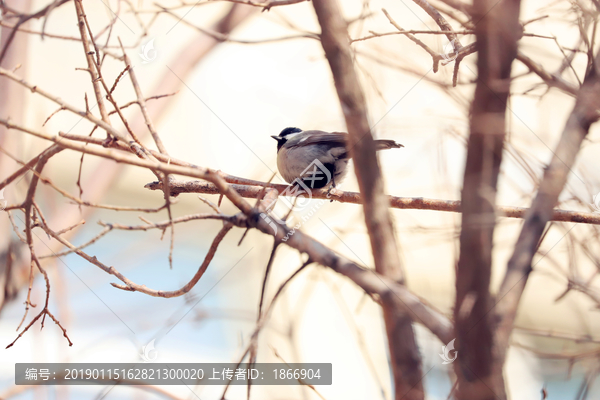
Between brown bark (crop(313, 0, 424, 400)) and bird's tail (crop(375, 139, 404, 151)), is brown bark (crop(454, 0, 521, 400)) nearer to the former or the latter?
brown bark (crop(313, 0, 424, 400))

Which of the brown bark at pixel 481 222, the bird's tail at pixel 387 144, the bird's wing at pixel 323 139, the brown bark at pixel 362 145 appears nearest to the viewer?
the brown bark at pixel 481 222

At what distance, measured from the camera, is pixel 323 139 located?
277cm

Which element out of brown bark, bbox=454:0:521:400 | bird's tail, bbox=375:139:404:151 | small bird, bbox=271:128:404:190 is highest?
small bird, bbox=271:128:404:190

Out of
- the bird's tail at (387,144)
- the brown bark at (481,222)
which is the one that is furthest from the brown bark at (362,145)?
the bird's tail at (387,144)

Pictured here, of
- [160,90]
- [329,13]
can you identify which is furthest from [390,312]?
[160,90]

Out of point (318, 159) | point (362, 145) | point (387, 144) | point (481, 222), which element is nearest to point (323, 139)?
point (318, 159)

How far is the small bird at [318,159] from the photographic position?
9.07ft

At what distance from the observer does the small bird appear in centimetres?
277

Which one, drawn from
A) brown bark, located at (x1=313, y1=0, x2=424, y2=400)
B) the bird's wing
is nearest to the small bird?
the bird's wing

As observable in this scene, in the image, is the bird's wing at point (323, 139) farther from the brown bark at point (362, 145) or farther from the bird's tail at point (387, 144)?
the brown bark at point (362, 145)

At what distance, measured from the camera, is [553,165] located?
0.98 m

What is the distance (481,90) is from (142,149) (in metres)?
1.39

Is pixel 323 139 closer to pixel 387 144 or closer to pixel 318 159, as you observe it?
pixel 318 159

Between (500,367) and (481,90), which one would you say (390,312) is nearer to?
(500,367)
